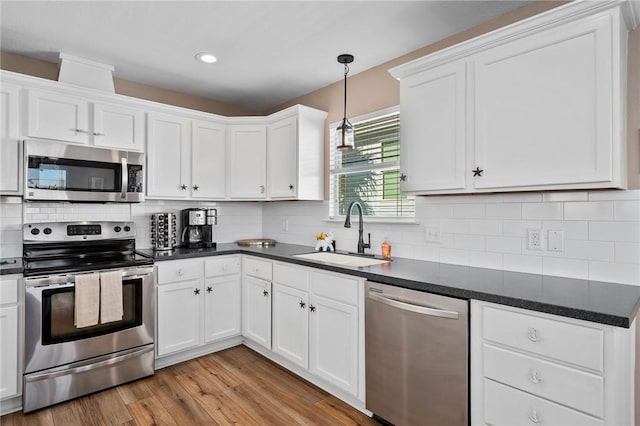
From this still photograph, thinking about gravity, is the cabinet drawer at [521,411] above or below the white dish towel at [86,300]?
below

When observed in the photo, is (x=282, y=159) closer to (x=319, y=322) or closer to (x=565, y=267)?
(x=319, y=322)

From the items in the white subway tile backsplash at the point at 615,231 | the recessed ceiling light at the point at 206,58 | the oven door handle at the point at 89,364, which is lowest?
the oven door handle at the point at 89,364

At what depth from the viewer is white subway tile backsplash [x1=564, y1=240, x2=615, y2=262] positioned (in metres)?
1.80

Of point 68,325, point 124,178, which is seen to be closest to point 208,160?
point 124,178

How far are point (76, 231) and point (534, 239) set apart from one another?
3.23 metres

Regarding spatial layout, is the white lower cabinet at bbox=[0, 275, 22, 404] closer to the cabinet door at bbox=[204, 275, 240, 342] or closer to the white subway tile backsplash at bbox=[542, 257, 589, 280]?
the cabinet door at bbox=[204, 275, 240, 342]

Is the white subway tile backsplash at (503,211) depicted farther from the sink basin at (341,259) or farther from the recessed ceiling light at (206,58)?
the recessed ceiling light at (206,58)

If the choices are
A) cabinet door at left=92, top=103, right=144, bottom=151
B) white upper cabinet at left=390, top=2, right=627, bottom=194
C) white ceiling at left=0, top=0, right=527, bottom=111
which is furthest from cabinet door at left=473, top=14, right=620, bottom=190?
cabinet door at left=92, top=103, right=144, bottom=151

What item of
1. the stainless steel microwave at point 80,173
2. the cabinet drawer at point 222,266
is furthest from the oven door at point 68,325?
the stainless steel microwave at point 80,173

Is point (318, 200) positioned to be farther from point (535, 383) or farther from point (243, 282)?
point (535, 383)

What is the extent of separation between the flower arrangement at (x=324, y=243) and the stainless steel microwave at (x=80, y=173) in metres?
1.53

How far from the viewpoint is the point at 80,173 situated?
2709 mm

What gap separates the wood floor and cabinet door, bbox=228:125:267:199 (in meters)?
1.66

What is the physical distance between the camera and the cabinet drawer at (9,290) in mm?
2215
